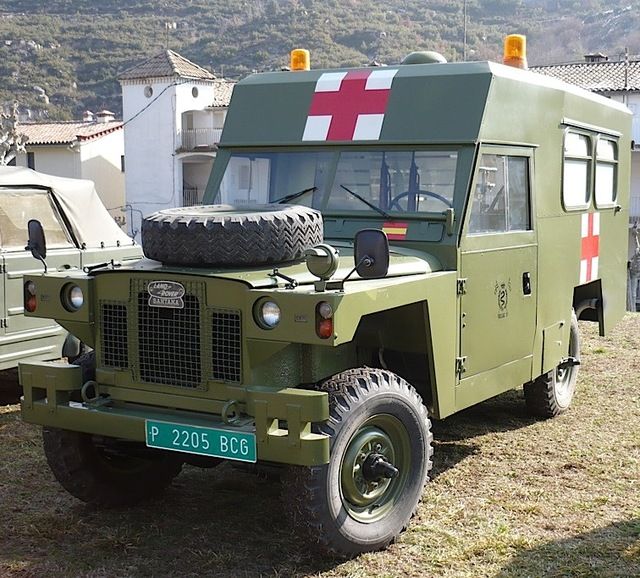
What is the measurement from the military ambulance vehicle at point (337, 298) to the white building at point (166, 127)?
3709 cm

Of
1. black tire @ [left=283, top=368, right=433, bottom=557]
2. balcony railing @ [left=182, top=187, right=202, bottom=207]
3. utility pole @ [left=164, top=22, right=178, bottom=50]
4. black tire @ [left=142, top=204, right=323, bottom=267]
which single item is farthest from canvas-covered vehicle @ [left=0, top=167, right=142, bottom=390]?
utility pole @ [left=164, top=22, right=178, bottom=50]

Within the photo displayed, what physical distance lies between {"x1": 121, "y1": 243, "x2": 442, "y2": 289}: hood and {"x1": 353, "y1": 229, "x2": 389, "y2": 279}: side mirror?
0.23m

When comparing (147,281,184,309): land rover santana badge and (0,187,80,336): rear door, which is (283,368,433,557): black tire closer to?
(147,281,184,309): land rover santana badge

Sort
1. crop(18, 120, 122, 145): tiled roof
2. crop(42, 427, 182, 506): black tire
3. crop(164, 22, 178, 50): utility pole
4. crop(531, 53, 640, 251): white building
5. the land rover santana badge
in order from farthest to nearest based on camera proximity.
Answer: crop(164, 22, 178, 50): utility pole
crop(18, 120, 122, 145): tiled roof
crop(531, 53, 640, 251): white building
crop(42, 427, 182, 506): black tire
the land rover santana badge

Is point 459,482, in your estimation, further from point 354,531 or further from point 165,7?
point 165,7

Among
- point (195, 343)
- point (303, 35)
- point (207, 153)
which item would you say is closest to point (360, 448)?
point (195, 343)

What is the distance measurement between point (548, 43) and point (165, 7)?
1444 inches

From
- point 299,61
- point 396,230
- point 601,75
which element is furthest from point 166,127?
point 396,230

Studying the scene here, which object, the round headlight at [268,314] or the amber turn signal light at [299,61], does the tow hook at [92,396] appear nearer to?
the round headlight at [268,314]

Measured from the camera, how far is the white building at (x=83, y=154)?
44.0 m

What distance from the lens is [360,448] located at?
4.78 metres

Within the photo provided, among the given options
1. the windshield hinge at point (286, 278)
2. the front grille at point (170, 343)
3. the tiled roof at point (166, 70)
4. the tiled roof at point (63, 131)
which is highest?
the tiled roof at point (166, 70)

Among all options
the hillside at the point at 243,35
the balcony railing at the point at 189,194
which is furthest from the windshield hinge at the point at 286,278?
the hillside at the point at 243,35

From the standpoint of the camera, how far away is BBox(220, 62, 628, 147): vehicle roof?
19.6 ft
